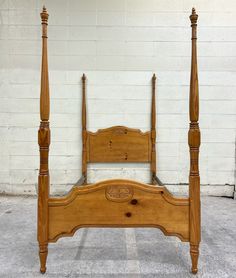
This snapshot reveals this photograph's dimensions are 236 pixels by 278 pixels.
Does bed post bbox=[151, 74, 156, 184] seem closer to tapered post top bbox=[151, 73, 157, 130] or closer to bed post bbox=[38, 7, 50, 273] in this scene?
tapered post top bbox=[151, 73, 157, 130]

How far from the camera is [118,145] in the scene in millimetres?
3158

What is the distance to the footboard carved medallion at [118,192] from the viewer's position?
→ 1689 millimetres

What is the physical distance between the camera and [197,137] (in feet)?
5.53

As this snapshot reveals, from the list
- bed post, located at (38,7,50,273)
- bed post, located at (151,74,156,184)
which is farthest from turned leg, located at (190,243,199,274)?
bed post, located at (151,74,156,184)

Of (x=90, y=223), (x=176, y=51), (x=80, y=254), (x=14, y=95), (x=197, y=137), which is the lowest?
(x=80, y=254)

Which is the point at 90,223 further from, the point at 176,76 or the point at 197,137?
the point at 176,76

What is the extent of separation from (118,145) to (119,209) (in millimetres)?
1509

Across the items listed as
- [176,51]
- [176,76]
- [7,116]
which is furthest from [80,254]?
[176,51]

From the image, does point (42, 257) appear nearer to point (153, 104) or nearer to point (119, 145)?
point (119, 145)

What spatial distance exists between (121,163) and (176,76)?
123cm

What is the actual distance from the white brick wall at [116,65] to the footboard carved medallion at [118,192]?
1.66 m

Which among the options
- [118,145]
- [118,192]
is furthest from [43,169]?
[118,145]

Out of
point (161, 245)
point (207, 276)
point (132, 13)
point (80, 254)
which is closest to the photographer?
point (207, 276)

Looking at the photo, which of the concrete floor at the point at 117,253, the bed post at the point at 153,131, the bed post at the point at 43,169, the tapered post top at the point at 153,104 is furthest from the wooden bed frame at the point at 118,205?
the tapered post top at the point at 153,104
